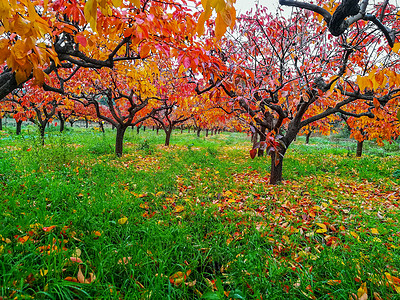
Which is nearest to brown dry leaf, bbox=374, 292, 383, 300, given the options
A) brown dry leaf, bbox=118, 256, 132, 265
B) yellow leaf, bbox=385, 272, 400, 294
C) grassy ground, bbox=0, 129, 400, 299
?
grassy ground, bbox=0, 129, 400, 299

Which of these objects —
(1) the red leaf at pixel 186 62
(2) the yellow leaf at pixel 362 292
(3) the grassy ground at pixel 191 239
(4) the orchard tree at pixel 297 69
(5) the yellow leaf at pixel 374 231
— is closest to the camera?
(2) the yellow leaf at pixel 362 292

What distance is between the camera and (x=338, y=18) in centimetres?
182

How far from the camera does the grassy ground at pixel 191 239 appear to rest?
1768 millimetres

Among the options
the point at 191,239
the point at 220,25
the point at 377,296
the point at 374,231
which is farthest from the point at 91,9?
the point at 374,231

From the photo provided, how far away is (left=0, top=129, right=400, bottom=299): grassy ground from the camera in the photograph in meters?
1.77

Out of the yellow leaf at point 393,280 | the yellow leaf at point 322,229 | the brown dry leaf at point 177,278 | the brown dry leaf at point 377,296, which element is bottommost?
the brown dry leaf at point 177,278

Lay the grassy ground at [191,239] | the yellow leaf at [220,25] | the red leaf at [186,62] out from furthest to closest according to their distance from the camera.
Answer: the red leaf at [186,62] < the grassy ground at [191,239] < the yellow leaf at [220,25]

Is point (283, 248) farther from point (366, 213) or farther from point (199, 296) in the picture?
point (366, 213)

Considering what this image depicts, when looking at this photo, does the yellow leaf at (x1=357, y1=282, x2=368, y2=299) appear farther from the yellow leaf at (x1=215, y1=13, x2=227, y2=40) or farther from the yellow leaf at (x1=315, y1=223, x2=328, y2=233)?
the yellow leaf at (x1=215, y1=13, x2=227, y2=40)

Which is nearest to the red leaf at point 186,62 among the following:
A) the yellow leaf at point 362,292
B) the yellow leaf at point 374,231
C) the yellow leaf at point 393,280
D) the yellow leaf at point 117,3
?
the yellow leaf at point 117,3

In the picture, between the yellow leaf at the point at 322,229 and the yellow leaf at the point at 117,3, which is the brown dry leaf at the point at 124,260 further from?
the yellow leaf at the point at 322,229

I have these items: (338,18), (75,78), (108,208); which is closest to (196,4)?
(338,18)

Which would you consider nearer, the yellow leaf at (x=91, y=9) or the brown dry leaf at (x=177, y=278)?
the yellow leaf at (x=91, y=9)

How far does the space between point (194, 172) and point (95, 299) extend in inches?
189
